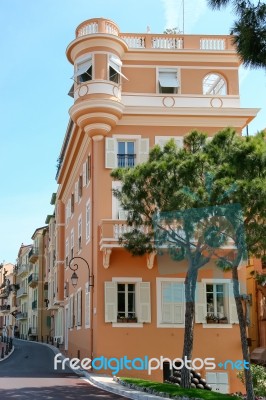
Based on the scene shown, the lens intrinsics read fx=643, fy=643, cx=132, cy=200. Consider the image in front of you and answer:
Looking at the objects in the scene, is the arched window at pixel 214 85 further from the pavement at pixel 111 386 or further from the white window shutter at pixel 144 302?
the pavement at pixel 111 386

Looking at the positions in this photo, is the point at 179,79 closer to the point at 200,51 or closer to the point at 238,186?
the point at 200,51

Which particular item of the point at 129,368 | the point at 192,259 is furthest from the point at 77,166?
the point at 192,259

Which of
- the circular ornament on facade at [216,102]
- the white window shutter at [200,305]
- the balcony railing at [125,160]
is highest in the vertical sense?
the circular ornament on facade at [216,102]

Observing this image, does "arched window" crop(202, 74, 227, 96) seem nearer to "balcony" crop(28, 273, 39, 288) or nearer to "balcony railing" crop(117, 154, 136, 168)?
"balcony railing" crop(117, 154, 136, 168)

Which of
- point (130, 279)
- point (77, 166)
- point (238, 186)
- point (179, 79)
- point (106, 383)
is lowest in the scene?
point (106, 383)

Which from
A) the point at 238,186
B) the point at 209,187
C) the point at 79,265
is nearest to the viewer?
the point at 238,186

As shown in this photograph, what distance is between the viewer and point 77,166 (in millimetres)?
33062

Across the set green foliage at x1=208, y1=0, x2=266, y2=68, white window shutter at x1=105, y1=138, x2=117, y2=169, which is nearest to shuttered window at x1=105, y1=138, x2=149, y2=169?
white window shutter at x1=105, y1=138, x2=117, y2=169

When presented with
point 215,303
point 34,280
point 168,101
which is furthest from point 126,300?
point 34,280

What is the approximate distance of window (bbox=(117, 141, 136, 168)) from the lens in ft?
86.4

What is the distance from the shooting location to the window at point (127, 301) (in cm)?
2488

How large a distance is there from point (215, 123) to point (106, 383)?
11.8 m

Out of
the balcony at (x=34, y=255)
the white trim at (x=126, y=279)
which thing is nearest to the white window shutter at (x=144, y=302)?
the white trim at (x=126, y=279)

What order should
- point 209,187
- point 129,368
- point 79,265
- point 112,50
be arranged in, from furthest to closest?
point 79,265 < point 112,50 < point 129,368 < point 209,187
